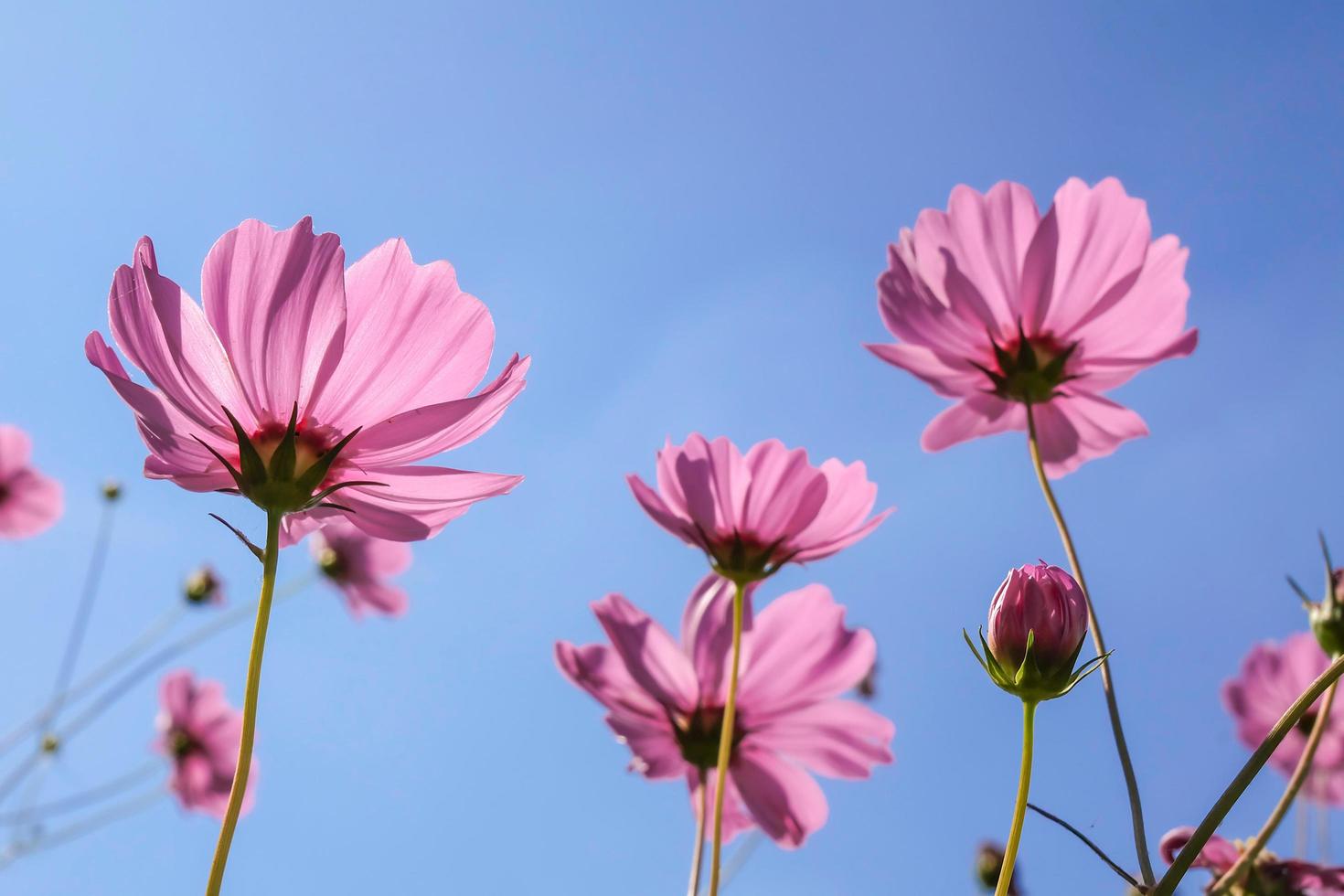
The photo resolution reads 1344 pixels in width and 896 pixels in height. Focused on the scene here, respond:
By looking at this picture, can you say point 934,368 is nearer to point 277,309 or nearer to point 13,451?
point 277,309

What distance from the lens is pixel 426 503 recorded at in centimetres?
54

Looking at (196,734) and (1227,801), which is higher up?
(196,734)

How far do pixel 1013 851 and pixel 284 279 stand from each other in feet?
1.36

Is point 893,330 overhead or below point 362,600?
below

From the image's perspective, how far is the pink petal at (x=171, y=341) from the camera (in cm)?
48

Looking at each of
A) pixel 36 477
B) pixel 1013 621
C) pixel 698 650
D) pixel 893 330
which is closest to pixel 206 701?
pixel 36 477

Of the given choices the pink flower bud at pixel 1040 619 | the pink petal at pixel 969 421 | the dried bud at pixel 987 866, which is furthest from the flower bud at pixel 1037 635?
the dried bud at pixel 987 866

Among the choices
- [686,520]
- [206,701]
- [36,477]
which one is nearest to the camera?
[686,520]

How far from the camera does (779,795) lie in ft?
2.60

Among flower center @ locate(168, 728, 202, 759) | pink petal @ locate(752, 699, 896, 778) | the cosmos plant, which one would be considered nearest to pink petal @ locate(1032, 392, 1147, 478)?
the cosmos plant

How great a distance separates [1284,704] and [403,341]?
1401mm

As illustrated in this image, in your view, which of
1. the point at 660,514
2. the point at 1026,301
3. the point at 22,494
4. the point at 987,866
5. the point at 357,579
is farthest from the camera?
the point at 357,579

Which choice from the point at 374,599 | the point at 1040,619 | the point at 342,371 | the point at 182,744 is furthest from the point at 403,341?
the point at 182,744

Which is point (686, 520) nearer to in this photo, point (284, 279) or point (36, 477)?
point (284, 279)
